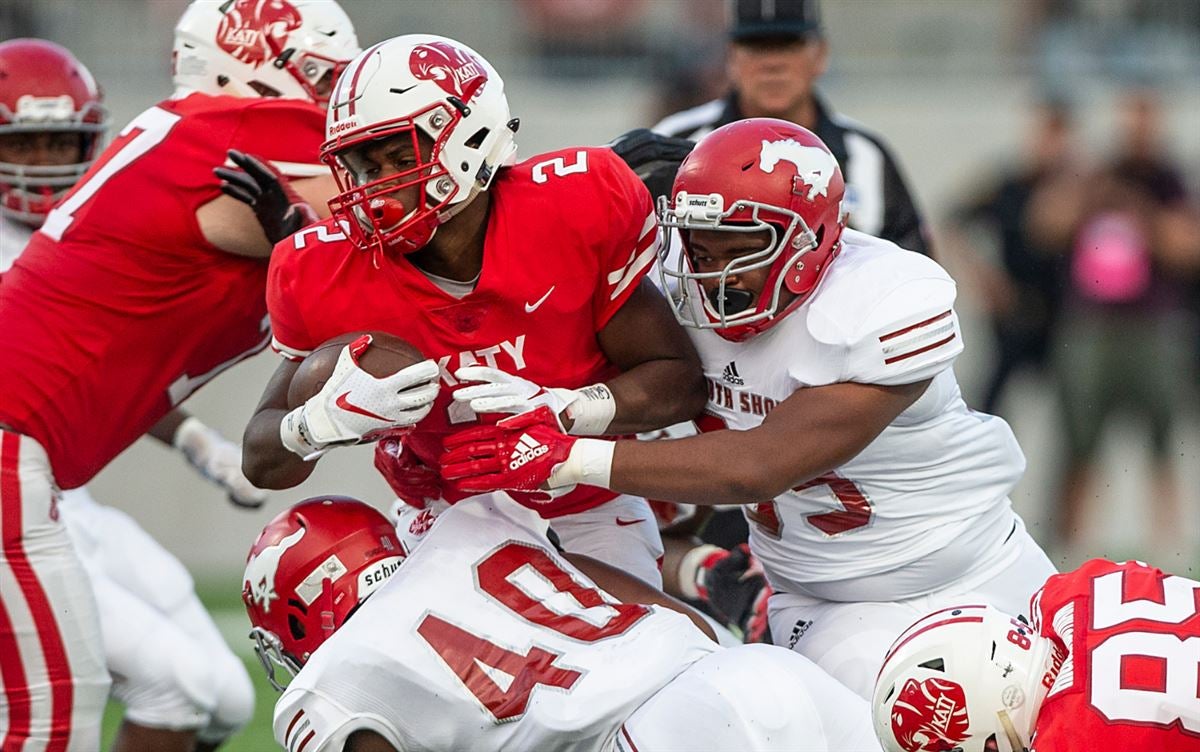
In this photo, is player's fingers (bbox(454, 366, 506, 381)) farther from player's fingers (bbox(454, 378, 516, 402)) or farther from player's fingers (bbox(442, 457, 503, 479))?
player's fingers (bbox(442, 457, 503, 479))

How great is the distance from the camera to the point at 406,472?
3867mm

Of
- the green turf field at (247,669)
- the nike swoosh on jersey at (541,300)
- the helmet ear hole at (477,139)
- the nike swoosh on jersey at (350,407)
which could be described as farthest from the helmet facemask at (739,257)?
the green turf field at (247,669)

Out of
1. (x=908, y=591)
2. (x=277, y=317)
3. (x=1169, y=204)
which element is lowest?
(x=1169, y=204)

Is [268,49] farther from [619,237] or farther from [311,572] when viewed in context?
[311,572]

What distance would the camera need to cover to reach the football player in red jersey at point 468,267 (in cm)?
356

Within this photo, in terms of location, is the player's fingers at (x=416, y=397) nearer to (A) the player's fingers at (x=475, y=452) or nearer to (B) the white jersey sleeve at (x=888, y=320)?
(A) the player's fingers at (x=475, y=452)

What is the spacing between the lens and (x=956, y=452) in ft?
12.6

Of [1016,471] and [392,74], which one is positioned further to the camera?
[1016,471]

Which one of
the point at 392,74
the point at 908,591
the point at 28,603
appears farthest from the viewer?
the point at 28,603

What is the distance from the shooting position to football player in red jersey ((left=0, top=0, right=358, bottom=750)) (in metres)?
Answer: 4.21

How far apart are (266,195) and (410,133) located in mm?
726

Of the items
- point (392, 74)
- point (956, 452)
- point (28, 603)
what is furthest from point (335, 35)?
point (956, 452)

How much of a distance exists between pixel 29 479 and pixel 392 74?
55.7 inches

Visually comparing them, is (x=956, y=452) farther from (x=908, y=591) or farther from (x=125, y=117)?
(x=125, y=117)
